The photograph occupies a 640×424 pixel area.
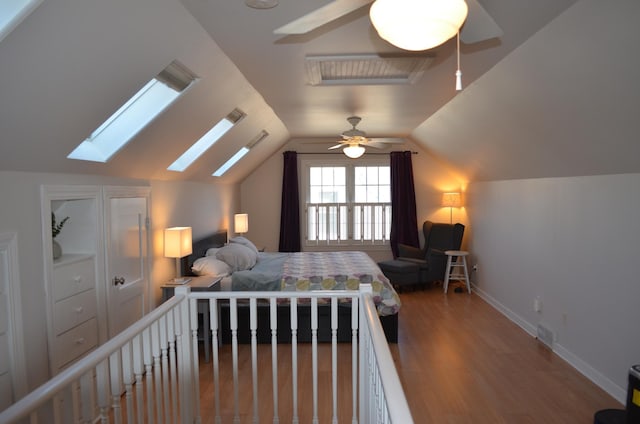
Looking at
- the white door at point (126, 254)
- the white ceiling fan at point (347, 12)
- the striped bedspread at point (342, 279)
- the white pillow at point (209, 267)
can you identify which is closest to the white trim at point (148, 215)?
the white door at point (126, 254)

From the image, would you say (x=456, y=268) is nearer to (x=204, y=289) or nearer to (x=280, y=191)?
(x=280, y=191)

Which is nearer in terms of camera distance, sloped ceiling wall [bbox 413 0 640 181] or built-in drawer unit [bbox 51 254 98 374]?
sloped ceiling wall [bbox 413 0 640 181]

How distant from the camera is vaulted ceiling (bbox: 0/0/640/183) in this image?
1851 millimetres

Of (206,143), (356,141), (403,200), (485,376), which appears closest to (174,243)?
(206,143)

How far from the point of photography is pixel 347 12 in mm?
1356

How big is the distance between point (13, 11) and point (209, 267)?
3.23 meters

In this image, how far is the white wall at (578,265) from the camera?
3.06 m

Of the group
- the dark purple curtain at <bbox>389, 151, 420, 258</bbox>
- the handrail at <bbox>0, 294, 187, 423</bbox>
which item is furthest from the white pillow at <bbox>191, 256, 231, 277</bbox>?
the dark purple curtain at <bbox>389, 151, 420, 258</bbox>

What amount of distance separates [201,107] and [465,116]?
2.74 metres

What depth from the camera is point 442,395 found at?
126 inches

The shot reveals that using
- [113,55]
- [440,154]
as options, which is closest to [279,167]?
[440,154]

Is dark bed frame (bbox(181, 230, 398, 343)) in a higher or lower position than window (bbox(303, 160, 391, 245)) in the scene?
lower

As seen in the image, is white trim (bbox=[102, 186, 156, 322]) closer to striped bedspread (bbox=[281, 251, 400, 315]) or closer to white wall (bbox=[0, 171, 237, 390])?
white wall (bbox=[0, 171, 237, 390])

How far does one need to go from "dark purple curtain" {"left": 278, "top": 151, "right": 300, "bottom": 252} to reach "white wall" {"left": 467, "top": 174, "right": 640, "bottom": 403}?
11.5ft
